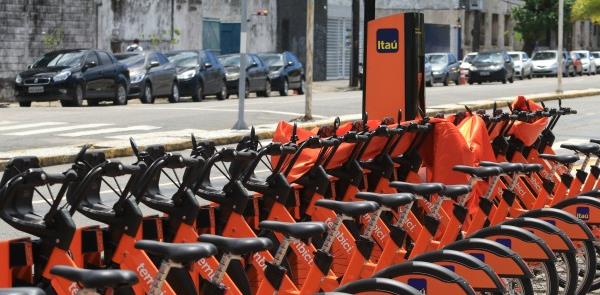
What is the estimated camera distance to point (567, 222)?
24.5ft

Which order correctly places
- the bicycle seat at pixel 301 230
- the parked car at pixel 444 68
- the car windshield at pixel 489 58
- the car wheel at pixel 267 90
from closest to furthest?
the bicycle seat at pixel 301 230 → the car wheel at pixel 267 90 → the parked car at pixel 444 68 → the car windshield at pixel 489 58

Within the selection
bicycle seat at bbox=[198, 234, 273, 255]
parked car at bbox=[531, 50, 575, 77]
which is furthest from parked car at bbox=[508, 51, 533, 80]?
bicycle seat at bbox=[198, 234, 273, 255]

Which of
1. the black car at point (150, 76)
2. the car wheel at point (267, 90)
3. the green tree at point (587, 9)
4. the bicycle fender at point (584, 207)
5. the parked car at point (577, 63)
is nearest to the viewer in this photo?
the bicycle fender at point (584, 207)

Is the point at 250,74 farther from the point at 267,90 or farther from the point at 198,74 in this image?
the point at 198,74

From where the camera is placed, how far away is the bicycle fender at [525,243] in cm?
666

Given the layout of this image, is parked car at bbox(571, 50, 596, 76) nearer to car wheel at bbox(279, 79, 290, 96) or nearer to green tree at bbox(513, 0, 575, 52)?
green tree at bbox(513, 0, 575, 52)

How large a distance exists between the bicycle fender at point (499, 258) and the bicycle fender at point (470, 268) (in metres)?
0.30

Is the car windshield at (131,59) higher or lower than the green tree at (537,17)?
lower

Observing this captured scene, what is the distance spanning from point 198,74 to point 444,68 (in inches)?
725

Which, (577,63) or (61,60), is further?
(577,63)

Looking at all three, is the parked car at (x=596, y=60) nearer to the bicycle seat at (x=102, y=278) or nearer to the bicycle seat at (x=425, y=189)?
the bicycle seat at (x=425, y=189)

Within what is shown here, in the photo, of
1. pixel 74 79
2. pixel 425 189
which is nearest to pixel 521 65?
pixel 74 79

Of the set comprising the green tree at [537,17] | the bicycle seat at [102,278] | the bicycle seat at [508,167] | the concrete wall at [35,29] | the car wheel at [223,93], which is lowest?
the car wheel at [223,93]

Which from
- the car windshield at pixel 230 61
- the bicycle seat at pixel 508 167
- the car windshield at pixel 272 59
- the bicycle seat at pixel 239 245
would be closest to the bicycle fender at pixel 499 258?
the bicycle seat at pixel 508 167
